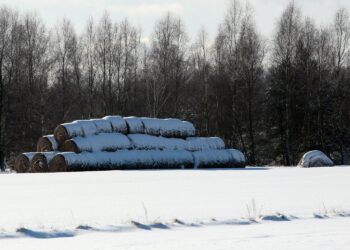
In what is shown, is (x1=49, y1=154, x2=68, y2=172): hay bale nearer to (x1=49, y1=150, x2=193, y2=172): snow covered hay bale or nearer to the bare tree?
(x1=49, y1=150, x2=193, y2=172): snow covered hay bale

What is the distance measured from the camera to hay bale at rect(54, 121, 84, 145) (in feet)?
80.5

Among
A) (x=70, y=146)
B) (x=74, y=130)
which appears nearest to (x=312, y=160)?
(x=74, y=130)

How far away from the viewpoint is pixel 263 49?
42156mm

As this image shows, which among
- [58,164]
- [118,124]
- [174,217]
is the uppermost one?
[118,124]

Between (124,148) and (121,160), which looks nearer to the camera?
(121,160)

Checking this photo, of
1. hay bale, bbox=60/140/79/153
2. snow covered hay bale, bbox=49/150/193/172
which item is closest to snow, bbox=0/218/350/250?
snow covered hay bale, bbox=49/150/193/172

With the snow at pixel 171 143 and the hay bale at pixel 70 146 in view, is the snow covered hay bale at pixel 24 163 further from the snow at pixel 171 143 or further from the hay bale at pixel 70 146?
the snow at pixel 171 143

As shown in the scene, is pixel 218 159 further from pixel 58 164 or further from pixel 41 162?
pixel 41 162

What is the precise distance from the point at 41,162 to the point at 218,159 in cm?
754

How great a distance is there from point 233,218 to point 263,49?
34.2 m

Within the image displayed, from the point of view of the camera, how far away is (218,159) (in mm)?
26844

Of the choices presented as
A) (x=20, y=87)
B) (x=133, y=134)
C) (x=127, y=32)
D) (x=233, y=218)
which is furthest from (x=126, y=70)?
(x=233, y=218)

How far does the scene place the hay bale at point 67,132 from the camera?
966 inches

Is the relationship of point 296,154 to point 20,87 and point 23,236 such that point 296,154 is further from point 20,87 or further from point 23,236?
point 23,236
